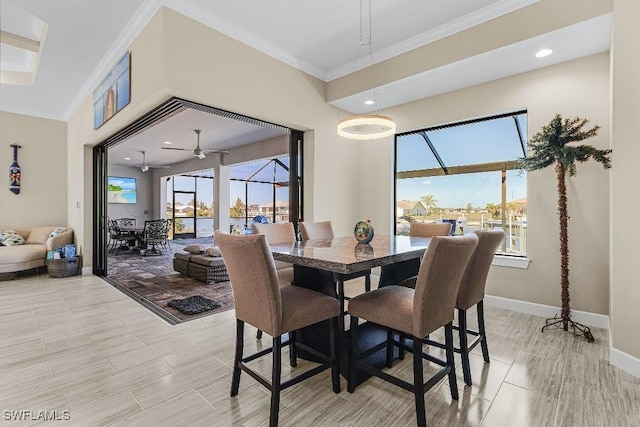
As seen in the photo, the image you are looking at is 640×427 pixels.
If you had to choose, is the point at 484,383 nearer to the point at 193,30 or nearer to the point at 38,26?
the point at 193,30

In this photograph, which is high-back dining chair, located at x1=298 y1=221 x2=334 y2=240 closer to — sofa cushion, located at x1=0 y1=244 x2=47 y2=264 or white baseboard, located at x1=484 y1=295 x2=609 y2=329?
white baseboard, located at x1=484 y1=295 x2=609 y2=329

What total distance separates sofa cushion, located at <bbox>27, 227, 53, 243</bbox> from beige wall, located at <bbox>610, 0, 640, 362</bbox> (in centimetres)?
811

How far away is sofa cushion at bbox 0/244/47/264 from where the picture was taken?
491 centimetres

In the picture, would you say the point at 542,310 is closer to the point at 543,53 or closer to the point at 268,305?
the point at 543,53

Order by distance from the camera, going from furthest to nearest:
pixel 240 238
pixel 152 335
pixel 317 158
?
pixel 317 158
pixel 152 335
pixel 240 238

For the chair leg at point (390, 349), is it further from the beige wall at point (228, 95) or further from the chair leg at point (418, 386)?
the beige wall at point (228, 95)

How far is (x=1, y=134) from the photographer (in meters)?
5.55

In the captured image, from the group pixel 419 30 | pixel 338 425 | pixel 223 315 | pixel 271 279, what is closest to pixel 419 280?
pixel 271 279

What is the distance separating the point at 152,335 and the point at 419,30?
4181 millimetres

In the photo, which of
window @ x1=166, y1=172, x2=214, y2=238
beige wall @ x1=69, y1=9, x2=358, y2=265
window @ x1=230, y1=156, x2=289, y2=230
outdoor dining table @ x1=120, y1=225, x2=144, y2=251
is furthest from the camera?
window @ x1=166, y1=172, x2=214, y2=238

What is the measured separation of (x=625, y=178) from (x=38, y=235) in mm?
8299

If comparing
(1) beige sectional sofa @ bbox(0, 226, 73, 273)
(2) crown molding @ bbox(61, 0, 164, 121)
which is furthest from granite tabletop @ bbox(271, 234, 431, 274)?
(1) beige sectional sofa @ bbox(0, 226, 73, 273)

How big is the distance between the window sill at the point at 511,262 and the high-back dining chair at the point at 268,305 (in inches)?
106

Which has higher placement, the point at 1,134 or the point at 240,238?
the point at 1,134
